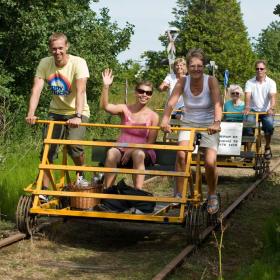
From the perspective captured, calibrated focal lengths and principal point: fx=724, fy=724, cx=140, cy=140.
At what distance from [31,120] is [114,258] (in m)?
1.84

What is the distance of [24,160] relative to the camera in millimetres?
11633

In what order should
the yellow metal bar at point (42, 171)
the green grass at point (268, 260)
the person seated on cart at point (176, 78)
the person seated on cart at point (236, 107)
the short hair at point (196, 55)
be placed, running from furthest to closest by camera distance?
the person seated on cart at point (236, 107) → the person seated on cart at point (176, 78) → the short hair at point (196, 55) → the yellow metal bar at point (42, 171) → the green grass at point (268, 260)

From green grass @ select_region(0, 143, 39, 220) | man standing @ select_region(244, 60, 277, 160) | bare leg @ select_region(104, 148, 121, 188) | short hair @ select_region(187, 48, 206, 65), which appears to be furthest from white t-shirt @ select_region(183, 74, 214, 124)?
man standing @ select_region(244, 60, 277, 160)

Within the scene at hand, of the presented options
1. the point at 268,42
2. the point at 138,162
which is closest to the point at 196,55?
the point at 138,162

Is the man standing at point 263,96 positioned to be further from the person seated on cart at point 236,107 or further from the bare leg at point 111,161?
the bare leg at point 111,161

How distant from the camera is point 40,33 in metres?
15.2

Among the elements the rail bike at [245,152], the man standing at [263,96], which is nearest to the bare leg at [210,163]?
the rail bike at [245,152]

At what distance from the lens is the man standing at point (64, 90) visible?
7777 mm

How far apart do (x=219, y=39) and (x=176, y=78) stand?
57.4m

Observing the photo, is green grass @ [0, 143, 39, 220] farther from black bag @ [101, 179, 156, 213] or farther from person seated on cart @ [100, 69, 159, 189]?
black bag @ [101, 179, 156, 213]

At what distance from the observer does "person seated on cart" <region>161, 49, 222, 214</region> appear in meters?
7.49

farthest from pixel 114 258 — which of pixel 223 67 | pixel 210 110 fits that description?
pixel 223 67

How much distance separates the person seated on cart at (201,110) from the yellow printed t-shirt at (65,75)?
1091 millimetres

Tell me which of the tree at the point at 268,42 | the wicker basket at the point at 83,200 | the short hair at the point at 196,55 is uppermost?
the tree at the point at 268,42
